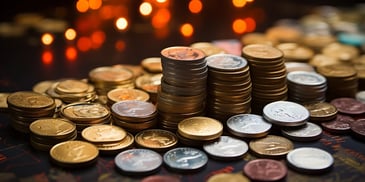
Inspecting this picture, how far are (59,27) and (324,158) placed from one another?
230 centimetres

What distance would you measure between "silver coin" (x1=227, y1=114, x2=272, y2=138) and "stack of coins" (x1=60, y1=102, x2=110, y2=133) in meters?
0.57

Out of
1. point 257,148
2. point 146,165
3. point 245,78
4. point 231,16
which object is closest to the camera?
point 146,165

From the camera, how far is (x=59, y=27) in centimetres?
396

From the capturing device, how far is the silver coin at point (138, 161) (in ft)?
7.14

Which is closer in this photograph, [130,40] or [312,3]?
[130,40]

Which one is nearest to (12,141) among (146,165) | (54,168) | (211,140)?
(54,168)

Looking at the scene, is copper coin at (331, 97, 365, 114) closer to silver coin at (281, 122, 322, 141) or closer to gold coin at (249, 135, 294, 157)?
silver coin at (281, 122, 322, 141)

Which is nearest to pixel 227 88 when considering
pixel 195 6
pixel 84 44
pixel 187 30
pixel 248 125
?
pixel 248 125

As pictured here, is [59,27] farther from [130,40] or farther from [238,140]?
[238,140]

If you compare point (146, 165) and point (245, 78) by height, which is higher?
point (245, 78)

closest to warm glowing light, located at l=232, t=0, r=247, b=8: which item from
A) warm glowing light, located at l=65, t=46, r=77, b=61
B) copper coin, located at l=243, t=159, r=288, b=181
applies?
warm glowing light, located at l=65, t=46, r=77, b=61

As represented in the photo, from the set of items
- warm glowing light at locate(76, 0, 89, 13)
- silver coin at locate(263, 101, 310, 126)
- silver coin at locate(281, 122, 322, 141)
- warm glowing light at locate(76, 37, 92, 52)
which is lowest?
silver coin at locate(281, 122, 322, 141)

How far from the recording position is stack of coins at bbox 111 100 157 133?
8.16 feet

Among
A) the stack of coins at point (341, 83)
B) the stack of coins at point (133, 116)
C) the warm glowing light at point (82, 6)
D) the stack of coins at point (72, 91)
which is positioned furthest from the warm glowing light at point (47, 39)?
the stack of coins at point (341, 83)
